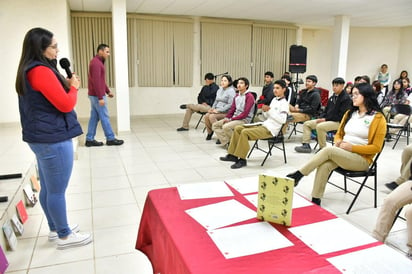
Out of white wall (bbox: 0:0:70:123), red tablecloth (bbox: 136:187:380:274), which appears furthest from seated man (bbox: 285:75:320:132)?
white wall (bbox: 0:0:70:123)

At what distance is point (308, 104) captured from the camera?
5.97 meters

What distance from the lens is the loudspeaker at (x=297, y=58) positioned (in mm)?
8797

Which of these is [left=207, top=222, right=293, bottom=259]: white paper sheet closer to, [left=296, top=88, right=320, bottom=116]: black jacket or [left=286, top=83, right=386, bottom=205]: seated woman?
[left=286, top=83, right=386, bottom=205]: seated woman

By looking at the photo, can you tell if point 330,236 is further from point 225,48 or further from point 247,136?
point 225,48

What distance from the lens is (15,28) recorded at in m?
6.61

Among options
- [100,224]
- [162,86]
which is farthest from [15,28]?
[100,224]

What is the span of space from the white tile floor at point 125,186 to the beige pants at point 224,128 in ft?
0.68

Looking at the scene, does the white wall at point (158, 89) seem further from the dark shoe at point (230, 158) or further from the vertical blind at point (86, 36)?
the dark shoe at point (230, 158)

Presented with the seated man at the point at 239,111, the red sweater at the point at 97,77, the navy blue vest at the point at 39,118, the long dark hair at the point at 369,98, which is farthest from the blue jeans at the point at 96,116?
the long dark hair at the point at 369,98

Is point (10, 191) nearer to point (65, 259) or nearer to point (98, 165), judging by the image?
point (65, 259)

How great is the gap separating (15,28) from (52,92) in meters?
5.65

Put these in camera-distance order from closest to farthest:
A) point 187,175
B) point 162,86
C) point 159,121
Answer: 1. point 187,175
2. point 159,121
3. point 162,86

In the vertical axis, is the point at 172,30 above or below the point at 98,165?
above

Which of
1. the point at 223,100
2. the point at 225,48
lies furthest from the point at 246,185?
the point at 225,48
